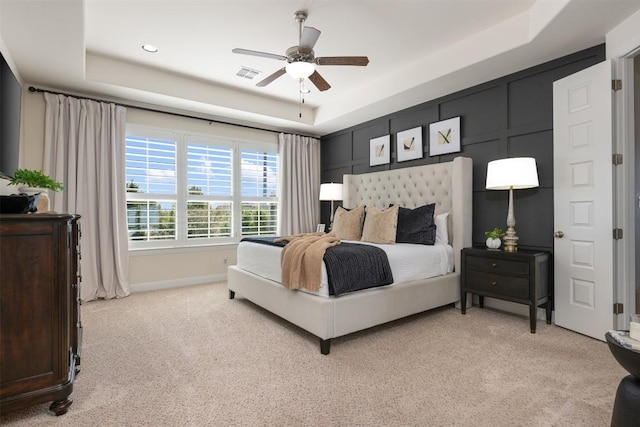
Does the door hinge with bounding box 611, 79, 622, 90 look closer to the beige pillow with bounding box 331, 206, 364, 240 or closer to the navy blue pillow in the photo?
the navy blue pillow

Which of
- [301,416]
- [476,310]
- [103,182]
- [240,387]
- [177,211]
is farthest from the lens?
[177,211]

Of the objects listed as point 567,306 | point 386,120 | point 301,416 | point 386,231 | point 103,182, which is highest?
A: point 386,120

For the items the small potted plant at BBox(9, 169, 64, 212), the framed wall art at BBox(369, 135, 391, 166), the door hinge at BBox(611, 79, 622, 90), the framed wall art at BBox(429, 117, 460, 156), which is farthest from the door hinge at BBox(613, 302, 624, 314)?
the small potted plant at BBox(9, 169, 64, 212)

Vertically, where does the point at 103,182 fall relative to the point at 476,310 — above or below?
above

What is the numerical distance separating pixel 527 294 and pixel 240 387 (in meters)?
2.63

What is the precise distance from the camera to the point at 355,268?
9.15 ft

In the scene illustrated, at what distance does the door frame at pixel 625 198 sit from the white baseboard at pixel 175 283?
4812 millimetres

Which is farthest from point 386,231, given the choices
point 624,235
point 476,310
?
point 624,235

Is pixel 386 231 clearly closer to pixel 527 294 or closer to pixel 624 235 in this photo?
pixel 527 294

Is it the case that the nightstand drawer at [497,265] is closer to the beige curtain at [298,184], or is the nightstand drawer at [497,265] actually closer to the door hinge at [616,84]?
the door hinge at [616,84]

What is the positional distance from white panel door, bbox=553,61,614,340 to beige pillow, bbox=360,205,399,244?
1587 millimetres

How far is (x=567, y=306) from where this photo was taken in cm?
304

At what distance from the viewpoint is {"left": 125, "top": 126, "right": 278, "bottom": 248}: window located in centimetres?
461

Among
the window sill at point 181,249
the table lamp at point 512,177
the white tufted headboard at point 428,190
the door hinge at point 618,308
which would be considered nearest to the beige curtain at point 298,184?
the white tufted headboard at point 428,190
